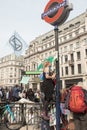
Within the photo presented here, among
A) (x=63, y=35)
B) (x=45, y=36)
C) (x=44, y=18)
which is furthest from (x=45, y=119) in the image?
(x=45, y=36)

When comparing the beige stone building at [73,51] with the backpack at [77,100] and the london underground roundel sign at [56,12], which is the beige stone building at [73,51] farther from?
the london underground roundel sign at [56,12]

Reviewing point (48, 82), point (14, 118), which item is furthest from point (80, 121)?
→ point (14, 118)

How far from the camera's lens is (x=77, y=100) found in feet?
15.9

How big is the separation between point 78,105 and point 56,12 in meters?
1.94

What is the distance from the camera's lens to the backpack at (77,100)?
15.8 ft

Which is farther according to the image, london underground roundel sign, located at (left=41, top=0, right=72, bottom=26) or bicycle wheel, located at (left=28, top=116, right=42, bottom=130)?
bicycle wheel, located at (left=28, top=116, right=42, bottom=130)

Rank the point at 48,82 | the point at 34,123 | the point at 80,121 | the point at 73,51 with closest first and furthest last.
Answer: the point at 80,121 → the point at 48,82 → the point at 34,123 → the point at 73,51

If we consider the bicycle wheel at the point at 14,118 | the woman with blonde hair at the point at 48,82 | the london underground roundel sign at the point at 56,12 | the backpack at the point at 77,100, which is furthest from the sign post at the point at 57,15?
the bicycle wheel at the point at 14,118

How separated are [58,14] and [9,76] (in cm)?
10189

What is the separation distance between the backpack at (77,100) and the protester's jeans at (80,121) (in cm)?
19

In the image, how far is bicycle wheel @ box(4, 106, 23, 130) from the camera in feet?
27.4

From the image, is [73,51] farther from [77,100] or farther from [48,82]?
[77,100]

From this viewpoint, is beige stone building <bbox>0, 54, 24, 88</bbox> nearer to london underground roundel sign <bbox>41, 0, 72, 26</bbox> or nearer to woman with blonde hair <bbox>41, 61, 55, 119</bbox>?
woman with blonde hair <bbox>41, 61, 55, 119</bbox>

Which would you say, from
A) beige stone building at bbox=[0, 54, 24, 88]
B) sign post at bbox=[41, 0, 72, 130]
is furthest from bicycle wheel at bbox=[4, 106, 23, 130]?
beige stone building at bbox=[0, 54, 24, 88]
